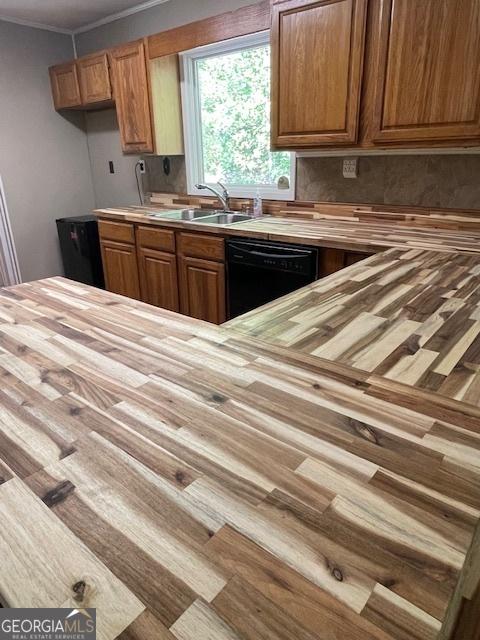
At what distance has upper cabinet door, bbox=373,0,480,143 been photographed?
1886 mm

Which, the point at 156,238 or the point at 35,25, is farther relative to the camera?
the point at 35,25

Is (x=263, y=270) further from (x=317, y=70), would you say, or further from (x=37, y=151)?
(x=37, y=151)

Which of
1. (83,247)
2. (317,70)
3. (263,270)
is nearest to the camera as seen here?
(317,70)

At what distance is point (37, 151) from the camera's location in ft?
13.6

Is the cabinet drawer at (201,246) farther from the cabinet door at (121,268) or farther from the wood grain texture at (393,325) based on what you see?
the wood grain texture at (393,325)

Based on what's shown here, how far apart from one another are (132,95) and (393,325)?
3115mm

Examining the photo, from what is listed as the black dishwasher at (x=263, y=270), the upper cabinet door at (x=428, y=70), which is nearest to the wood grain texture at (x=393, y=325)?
the black dishwasher at (x=263, y=270)

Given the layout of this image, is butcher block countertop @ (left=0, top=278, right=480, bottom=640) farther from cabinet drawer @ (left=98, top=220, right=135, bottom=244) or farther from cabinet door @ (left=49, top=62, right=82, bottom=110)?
cabinet door @ (left=49, top=62, right=82, bottom=110)

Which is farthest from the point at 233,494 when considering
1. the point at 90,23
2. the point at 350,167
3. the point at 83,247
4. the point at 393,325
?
the point at 90,23

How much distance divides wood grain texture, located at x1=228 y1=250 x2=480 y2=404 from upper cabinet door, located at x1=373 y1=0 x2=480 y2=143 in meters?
0.90

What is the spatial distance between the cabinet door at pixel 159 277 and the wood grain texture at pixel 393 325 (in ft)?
6.10

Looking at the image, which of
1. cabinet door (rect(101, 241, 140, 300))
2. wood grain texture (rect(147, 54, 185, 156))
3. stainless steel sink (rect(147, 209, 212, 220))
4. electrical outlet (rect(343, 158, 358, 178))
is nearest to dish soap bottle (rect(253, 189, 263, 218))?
stainless steel sink (rect(147, 209, 212, 220))

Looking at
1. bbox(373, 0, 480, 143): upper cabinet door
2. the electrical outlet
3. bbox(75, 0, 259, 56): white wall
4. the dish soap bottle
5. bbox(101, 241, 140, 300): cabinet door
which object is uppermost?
bbox(75, 0, 259, 56): white wall

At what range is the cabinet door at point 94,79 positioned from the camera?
3451 mm
